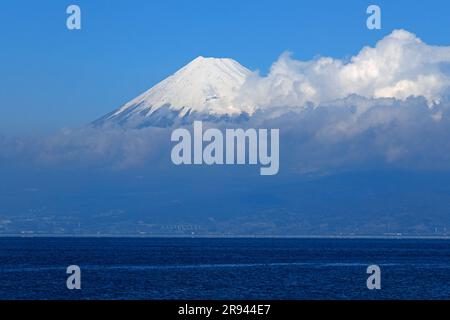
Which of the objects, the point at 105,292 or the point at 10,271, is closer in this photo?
the point at 105,292

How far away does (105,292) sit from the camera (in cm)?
9950

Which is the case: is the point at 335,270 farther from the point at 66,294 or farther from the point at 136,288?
the point at 66,294

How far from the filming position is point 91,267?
148125 mm

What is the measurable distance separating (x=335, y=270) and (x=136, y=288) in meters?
45.7

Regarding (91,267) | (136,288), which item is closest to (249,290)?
(136,288)
